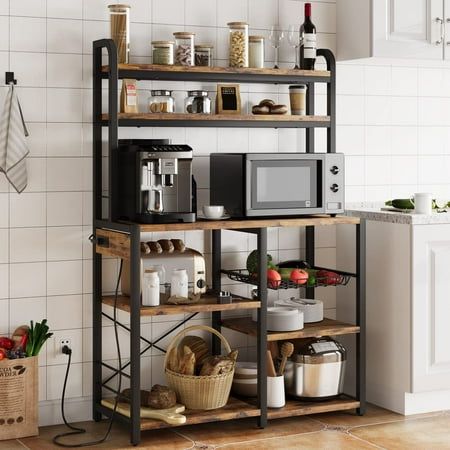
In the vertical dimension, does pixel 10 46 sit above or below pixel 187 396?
above

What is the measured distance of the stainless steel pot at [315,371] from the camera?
409 centimetres

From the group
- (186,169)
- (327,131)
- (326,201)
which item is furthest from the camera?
(327,131)

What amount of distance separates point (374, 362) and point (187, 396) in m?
0.94

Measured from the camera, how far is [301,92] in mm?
4227

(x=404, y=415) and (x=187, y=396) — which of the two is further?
(x=404, y=415)

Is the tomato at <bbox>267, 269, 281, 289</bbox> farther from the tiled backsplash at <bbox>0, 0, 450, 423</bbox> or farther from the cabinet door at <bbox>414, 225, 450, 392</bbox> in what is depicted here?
the cabinet door at <bbox>414, 225, 450, 392</bbox>

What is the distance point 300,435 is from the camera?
3.88 m

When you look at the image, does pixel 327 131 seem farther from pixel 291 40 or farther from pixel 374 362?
pixel 374 362

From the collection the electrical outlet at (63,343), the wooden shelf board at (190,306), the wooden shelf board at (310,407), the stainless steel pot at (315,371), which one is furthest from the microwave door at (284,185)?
the electrical outlet at (63,343)

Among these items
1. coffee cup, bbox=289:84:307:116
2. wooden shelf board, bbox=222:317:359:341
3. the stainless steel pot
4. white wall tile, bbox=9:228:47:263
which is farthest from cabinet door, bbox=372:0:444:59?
white wall tile, bbox=9:228:47:263

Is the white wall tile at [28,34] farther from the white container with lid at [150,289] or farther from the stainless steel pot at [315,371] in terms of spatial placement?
the stainless steel pot at [315,371]

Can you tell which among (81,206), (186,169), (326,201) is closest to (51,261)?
(81,206)

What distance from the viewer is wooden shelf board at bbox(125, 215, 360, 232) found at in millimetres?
3656

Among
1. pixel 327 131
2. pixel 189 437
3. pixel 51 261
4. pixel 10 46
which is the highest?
pixel 10 46
